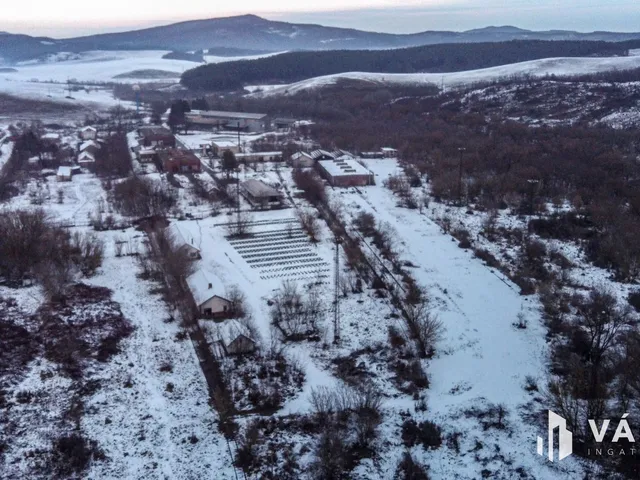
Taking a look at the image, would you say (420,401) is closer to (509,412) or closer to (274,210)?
(509,412)

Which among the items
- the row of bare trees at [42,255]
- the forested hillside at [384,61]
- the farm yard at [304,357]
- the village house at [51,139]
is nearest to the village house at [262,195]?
the farm yard at [304,357]

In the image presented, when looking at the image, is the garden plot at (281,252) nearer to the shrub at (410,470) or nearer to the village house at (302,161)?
the shrub at (410,470)

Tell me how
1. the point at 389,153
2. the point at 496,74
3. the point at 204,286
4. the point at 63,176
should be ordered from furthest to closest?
1. the point at 496,74
2. the point at 389,153
3. the point at 63,176
4. the point at 204,286

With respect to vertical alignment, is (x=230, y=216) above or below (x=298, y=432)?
above

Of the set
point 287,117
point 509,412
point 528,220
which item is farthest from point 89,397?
point 287,117

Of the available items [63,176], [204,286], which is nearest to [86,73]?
[63,176]

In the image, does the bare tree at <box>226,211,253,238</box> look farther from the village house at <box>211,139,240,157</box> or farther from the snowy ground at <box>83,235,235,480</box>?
the village house at <box>211,139,240,157</box>

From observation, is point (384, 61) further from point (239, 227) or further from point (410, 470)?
point (410, 470)
